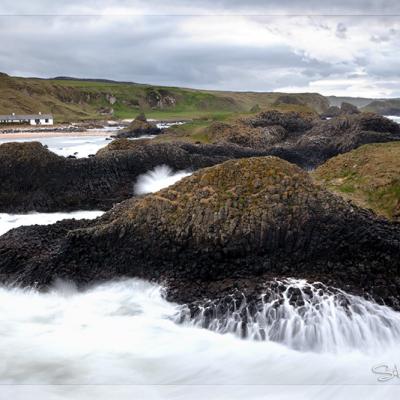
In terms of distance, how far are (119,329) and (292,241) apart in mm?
3521

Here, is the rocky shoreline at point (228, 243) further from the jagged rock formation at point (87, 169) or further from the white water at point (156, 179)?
the white water at point (156, 179)

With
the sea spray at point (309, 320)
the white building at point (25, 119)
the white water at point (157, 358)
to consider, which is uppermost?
the white building at point (25, 119)

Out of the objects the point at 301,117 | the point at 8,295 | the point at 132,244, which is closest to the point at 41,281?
the point at 8,295

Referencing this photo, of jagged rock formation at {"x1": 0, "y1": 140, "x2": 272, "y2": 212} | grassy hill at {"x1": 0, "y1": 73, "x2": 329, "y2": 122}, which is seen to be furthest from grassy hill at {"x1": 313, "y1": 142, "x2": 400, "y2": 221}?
grassy hill at {"x1": 0, "y1": 73, "x2": 329, "y2": 122}

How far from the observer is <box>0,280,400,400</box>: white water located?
23.1 feet

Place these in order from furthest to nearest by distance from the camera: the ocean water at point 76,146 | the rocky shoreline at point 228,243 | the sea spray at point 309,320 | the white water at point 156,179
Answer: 1. the ocean water at point 76,146
2. the white water at point 156,179
3. the rocky shoreline at point 228,243
4. the sea spray at point 309,320

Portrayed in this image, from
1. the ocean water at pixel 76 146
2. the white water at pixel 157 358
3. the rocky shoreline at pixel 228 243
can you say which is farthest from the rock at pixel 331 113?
the white water at pixel 157 358

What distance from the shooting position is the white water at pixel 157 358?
23.1 feet

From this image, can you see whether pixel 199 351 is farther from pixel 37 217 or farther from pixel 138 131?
pixel 138 131

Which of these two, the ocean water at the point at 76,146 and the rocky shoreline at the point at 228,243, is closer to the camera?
the rocky shoreline at the point at 228,243

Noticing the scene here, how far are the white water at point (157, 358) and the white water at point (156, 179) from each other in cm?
1019

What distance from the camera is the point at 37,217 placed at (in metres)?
16.4

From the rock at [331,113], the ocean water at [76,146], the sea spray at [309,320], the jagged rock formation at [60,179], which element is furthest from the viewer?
the rock at [331,113]

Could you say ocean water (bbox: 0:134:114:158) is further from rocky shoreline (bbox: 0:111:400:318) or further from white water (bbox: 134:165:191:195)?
rocky shoreline (bbox: 0:111:400:318)
